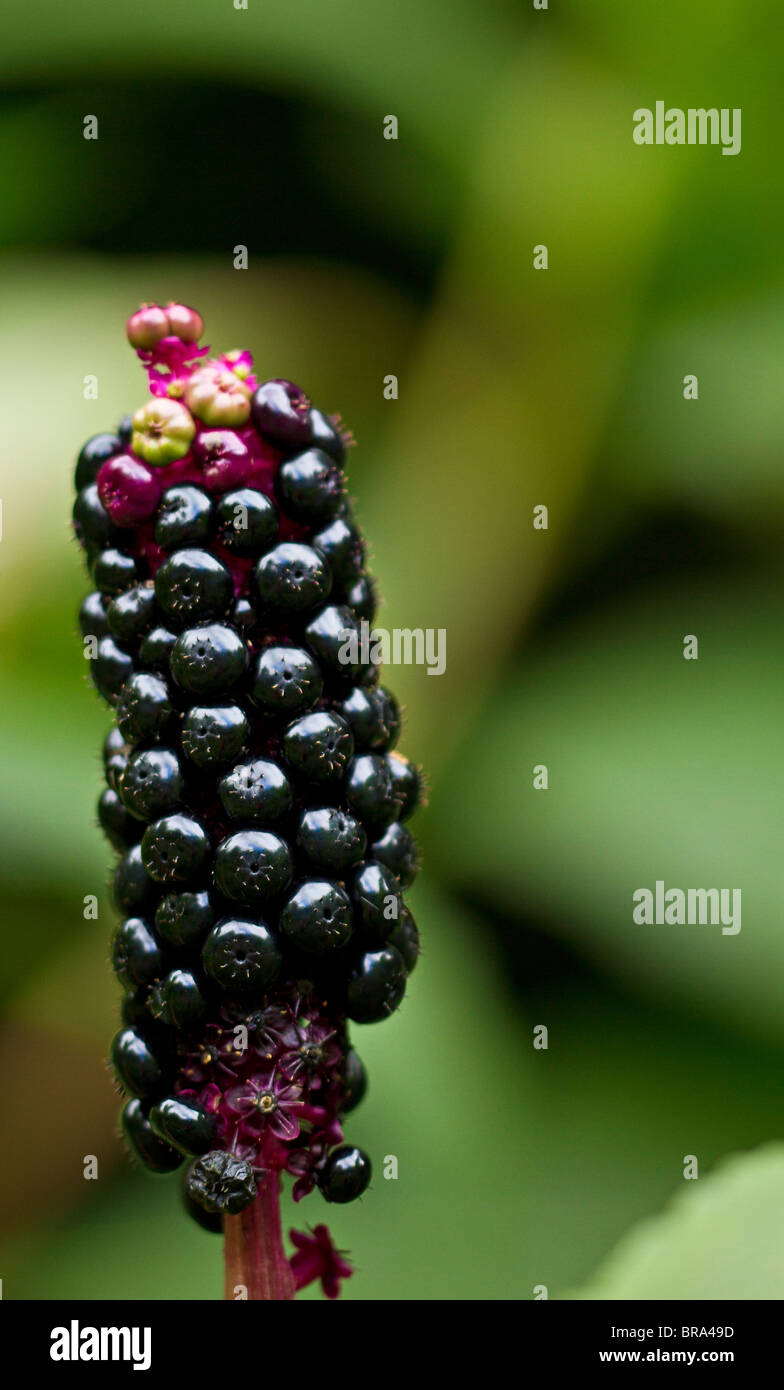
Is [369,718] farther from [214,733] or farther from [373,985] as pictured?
[373,985]

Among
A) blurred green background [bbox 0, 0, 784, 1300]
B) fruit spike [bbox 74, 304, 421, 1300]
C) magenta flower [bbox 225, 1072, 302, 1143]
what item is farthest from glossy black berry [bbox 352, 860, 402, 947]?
blurred green background [bbox 0, 0, 784, 1300]

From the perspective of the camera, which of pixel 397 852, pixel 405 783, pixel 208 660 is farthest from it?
pixel 405 783

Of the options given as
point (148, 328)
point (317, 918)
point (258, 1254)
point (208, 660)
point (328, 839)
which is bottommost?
point (258, 1254)

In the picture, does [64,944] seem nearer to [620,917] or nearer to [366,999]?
[620,917]

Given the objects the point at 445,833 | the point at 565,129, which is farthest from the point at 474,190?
the point at 445,833

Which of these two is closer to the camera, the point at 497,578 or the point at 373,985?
the point at 373,985

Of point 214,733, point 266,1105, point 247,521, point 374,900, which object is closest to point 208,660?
point 214,733

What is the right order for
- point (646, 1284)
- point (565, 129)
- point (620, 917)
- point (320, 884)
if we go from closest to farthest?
point (646, 1284) → point (320, 884) → point (620, 917) → point (565, 129)
